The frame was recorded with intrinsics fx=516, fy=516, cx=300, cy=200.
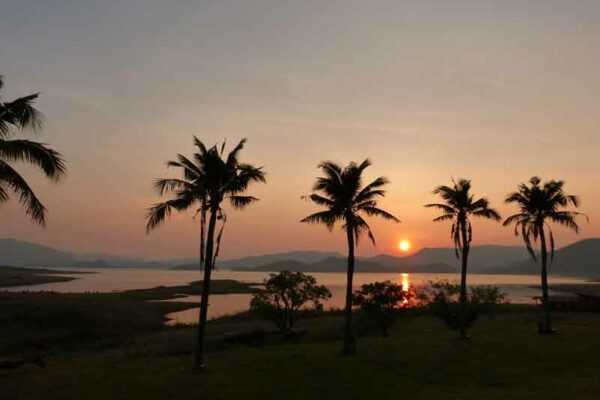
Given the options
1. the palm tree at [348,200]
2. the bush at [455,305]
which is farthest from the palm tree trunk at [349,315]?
the bush at [455,305]

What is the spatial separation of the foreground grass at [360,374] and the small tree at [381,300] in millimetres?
6136

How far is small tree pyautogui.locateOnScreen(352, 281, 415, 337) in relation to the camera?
4528cm

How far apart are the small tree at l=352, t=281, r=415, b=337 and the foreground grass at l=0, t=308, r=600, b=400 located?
6.14 metres

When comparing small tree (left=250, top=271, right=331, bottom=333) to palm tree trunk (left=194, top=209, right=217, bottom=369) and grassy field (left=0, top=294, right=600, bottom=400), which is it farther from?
palm tree trunk (left=194, top=209, right=217, bottom=369)

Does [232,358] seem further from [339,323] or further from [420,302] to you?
[420,302]

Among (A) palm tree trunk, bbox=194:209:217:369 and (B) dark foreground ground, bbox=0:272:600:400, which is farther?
(A) palm tree trunk, bbox=194:209:217:369

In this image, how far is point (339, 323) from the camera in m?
59.5

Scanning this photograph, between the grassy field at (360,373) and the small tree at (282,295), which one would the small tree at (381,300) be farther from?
the small tree at (282,295)

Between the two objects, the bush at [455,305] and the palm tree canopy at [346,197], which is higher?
the palm tree canopy at [346,197]

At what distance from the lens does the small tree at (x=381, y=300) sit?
4528cm

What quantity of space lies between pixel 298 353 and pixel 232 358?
4.22 m

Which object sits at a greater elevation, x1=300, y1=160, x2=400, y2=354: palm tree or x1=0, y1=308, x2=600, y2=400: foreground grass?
x1=300, y1=160, x2=400, y2=354: palm tree

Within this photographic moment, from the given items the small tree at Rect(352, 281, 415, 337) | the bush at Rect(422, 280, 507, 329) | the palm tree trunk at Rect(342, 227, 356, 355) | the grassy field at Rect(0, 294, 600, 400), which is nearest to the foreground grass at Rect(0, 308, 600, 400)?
the grassy field at Rect(0, 294, 600, 400)

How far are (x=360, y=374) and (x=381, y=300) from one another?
60.2 ft
